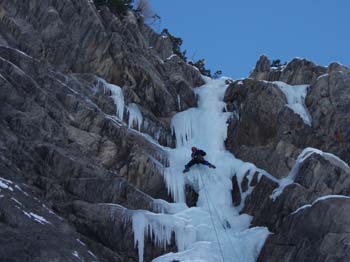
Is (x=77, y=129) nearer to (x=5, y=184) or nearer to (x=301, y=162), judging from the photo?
(x=5, y=184)

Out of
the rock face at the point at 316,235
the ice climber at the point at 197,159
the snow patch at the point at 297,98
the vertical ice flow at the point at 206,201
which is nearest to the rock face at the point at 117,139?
the rock face at the point at 316,235

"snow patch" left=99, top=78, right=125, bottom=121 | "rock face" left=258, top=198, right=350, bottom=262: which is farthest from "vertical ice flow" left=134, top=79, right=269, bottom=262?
"snow patch" left=99, top=78, right=125, bottom=121

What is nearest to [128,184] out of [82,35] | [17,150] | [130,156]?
[130,156]

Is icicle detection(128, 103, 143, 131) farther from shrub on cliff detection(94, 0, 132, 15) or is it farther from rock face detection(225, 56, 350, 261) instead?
shrub on cliff detection(94, 0, 132, 15)

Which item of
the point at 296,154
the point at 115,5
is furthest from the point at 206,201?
the point at 115,5

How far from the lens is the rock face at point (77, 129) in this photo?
1561 cm

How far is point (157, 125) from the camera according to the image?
83.3 feet

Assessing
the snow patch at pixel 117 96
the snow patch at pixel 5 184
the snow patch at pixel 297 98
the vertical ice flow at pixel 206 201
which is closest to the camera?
the snow patch at pixel 5 184

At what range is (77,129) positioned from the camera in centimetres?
2055

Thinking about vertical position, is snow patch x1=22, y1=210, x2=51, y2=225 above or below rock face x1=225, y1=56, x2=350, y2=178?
below

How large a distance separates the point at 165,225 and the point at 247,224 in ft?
10.9

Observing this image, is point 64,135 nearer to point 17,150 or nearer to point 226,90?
point 17,150

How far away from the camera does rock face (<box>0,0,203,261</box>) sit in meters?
15.6

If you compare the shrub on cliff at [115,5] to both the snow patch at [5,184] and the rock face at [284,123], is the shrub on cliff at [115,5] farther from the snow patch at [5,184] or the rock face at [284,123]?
the snow patch at [5,184]
